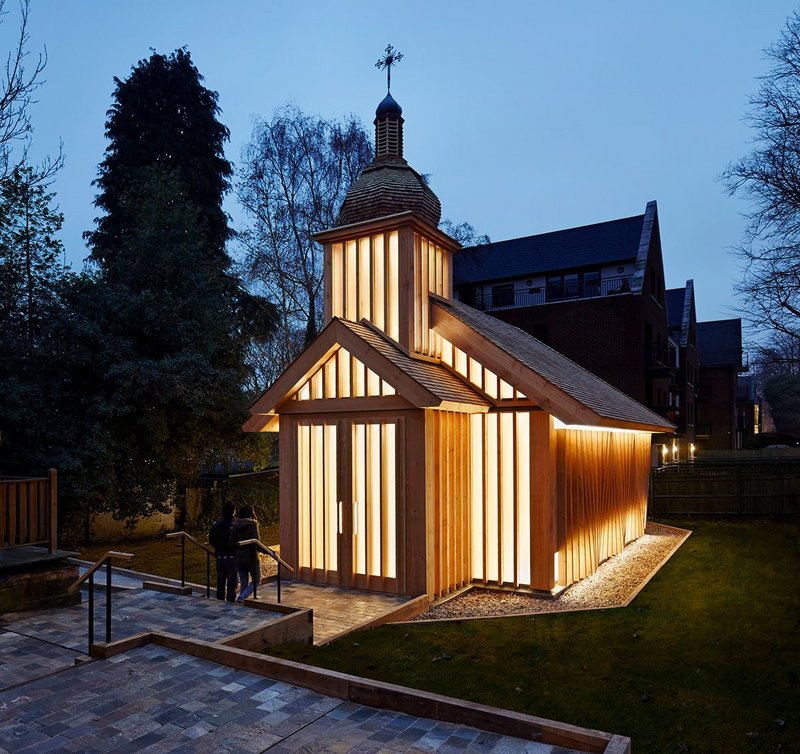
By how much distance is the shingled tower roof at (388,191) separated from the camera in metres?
12.1

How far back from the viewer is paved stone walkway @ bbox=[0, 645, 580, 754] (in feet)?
15.4

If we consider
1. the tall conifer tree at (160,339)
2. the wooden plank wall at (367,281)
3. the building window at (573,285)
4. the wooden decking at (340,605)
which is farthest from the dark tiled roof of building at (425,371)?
the building window at (573,285)

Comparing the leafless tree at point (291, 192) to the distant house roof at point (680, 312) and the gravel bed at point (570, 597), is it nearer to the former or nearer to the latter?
the gravel bed at point (570, 597)

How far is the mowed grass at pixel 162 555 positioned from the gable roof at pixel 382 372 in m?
3.90

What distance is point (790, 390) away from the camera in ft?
161

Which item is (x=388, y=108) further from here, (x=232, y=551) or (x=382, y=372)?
(x=232, y=551)

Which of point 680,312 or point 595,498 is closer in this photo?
point 595,498

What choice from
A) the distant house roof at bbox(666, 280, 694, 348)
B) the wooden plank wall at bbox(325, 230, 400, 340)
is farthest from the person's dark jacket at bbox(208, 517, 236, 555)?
the distant house roof at bbox(666, 280, 694, 348)

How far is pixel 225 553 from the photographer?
917 cm

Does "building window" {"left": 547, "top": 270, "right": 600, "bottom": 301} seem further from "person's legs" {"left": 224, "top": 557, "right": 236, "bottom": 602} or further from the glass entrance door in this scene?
"person's legs" {"left": 224, "top": 557, "right": 236, "bottom": 602}

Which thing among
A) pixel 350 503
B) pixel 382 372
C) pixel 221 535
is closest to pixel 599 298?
pixel 382 372

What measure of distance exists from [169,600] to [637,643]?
6.77 m

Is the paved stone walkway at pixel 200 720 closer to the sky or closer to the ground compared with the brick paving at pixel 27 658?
closer to the sky

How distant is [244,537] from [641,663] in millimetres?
5676
